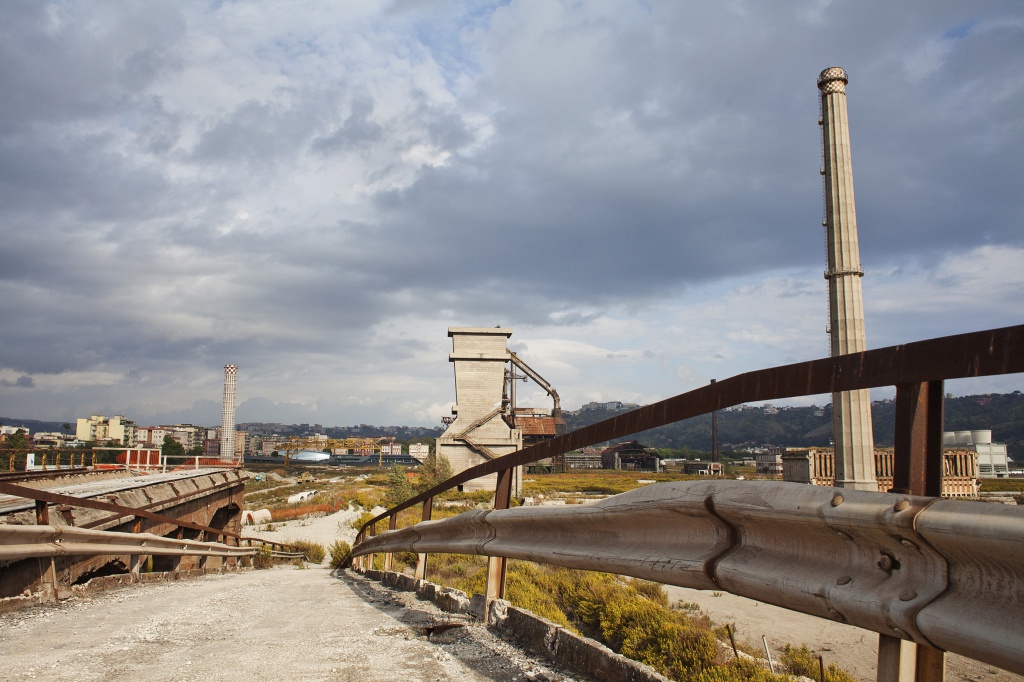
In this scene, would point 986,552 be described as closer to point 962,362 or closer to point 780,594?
point 962,362

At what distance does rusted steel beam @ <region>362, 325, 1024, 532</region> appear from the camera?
1.71 meters

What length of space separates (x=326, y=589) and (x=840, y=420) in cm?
2967

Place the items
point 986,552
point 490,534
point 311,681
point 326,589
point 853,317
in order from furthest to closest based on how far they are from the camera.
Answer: point 853,317 → point 326,589 → point 490,534 → point 311,681 → point 986,552

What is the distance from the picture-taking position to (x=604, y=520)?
3332 millimetres

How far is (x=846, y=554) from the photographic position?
6.47 feet

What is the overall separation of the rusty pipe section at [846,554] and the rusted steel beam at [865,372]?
305 millimetres

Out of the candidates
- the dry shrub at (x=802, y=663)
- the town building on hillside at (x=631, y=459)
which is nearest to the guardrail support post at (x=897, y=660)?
the dry shrub at (x=802, y=663)

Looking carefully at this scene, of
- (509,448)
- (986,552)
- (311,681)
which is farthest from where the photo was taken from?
(509,448)

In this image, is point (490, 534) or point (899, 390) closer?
point (899, 390)

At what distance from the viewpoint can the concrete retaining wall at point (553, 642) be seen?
334 centimetres

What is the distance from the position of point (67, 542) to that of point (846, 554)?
22.5ft

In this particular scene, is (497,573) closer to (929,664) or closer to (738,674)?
(738,674)

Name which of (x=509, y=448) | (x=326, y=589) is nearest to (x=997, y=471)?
(x=509, y=448)

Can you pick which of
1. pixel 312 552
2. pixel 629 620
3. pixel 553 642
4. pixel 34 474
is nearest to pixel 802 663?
pixel 629 620
